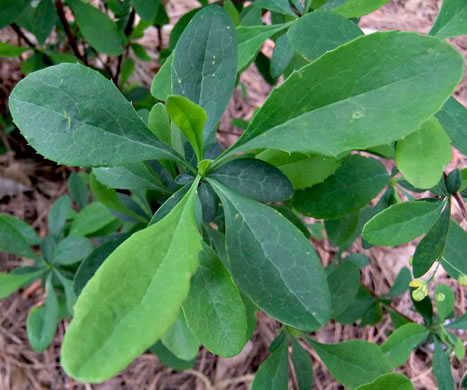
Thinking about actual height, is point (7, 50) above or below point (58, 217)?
above

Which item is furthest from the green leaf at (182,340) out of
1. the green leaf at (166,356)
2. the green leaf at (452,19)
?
the green leaf at (452,19)

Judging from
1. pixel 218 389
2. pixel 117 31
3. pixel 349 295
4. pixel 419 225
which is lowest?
pixel 218 389

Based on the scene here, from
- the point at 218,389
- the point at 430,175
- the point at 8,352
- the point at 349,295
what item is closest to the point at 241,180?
the point at 430,175

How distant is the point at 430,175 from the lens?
2.27ft

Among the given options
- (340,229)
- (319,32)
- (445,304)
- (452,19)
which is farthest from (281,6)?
(445,304)

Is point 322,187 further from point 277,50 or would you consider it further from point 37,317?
point 37,317

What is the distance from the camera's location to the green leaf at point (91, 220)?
141cm

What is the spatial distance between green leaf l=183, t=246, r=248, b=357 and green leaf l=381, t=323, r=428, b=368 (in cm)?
61

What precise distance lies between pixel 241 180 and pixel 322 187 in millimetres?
250

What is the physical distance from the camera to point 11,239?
4.47 ft

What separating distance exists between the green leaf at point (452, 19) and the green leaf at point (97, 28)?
103cm

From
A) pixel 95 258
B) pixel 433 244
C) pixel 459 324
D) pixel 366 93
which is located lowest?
pixel 459 324

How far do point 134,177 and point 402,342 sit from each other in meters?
0.84

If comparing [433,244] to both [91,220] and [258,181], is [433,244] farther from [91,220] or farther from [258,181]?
[91,220]
